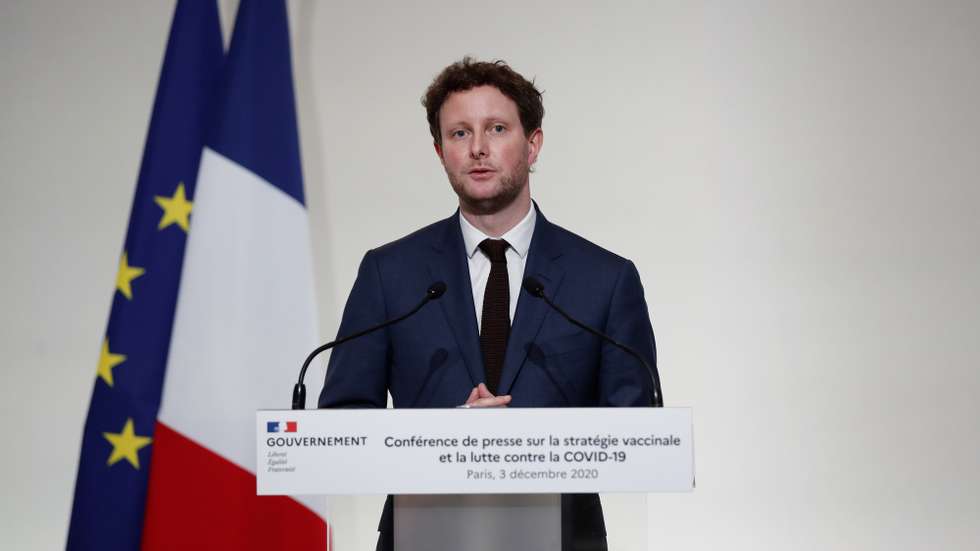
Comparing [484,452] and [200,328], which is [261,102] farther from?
[484,452]

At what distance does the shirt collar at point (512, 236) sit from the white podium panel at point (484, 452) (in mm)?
729

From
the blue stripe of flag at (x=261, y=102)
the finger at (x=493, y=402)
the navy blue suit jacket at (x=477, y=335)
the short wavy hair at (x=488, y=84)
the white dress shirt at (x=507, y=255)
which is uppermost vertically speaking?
the blue stripe of flag at (x=261, y=102)

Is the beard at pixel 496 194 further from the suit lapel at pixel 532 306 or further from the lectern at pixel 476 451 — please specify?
the lectern at pixel 476 451

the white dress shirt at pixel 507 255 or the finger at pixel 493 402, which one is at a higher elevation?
the white dress shirt at pixel 507 255

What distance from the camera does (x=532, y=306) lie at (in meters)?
2.13

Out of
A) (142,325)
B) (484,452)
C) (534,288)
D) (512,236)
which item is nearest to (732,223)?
(512,236)

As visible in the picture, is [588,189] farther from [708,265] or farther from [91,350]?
[91,350]

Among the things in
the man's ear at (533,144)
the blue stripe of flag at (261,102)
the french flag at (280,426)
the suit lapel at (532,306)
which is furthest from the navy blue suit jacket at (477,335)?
the blue stripe of flag at (261,102)

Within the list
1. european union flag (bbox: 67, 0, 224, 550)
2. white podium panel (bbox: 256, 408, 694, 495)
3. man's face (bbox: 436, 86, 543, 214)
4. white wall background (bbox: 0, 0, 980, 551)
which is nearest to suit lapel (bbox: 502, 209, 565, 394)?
man's face (bbox: 436, 86, 543, 214)

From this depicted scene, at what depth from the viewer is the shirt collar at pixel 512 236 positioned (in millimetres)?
2268

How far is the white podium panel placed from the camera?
1.56 meters

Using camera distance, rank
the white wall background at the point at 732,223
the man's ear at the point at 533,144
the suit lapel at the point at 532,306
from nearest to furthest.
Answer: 1. the suit lapel at the point at 532,306
2. the man's ear at the point at 533,144
3. the white wall background at the point at 732,223

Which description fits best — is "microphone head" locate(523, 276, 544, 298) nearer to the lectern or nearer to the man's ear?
the lectern

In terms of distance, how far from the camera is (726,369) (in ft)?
11.5
